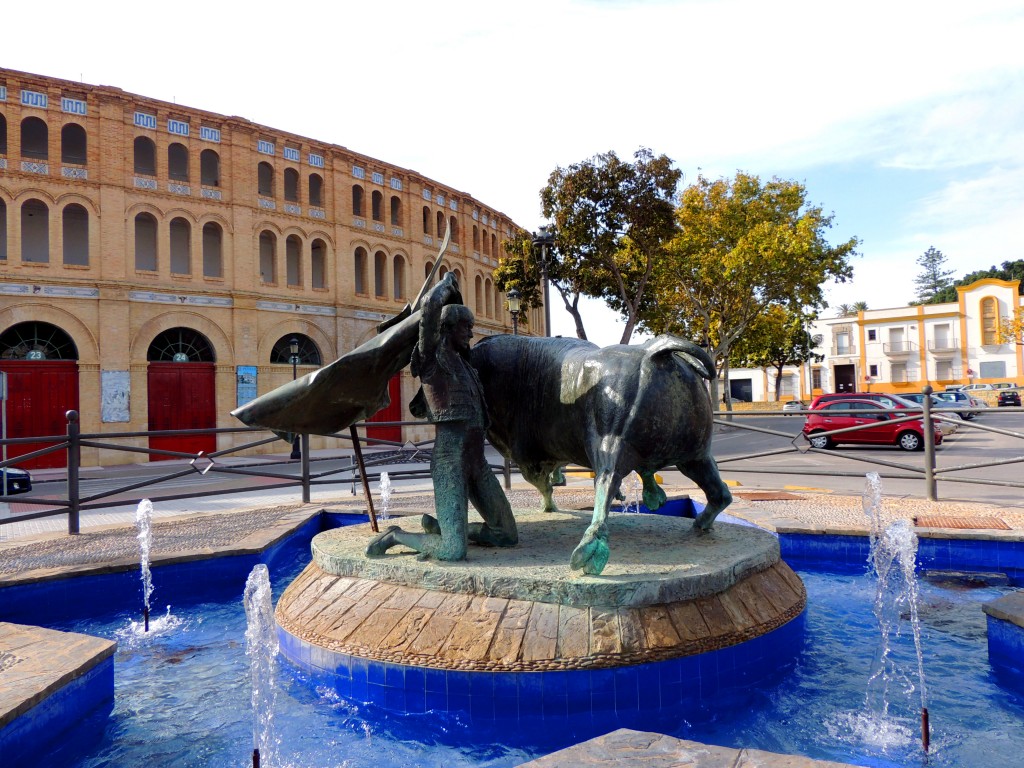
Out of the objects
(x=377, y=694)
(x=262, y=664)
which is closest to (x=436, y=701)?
(x=377, y=694)

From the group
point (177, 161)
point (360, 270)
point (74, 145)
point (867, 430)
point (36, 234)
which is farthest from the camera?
point (360, 270)

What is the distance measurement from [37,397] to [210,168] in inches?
396

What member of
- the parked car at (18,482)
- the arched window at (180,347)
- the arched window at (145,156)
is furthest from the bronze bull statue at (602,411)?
the arched window at (145,156)

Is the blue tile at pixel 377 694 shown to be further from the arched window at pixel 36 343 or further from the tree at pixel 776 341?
the tree at pixel 776 341

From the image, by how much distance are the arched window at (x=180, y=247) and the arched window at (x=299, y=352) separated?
4.07 m

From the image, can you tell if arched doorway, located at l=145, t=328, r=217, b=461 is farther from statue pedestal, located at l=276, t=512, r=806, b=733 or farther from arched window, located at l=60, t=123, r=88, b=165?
statue pedestal, located at l=276, t=512, r=806, b=733

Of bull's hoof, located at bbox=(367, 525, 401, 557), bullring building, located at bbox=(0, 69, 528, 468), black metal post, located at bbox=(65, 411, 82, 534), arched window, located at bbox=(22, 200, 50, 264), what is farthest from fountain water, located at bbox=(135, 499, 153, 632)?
arched window, located at bbox=(22, 200, 50, 264)

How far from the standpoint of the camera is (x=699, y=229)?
83.9 ft

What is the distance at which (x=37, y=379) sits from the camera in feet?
67.8

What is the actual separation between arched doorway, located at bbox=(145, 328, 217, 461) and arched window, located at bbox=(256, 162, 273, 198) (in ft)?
21.5

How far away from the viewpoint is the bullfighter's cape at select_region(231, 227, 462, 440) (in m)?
4.08

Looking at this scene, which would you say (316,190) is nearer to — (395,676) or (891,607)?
(891,607)

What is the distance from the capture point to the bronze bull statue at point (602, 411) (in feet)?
12.6

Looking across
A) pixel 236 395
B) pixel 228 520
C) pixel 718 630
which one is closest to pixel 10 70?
pixel 236 395
